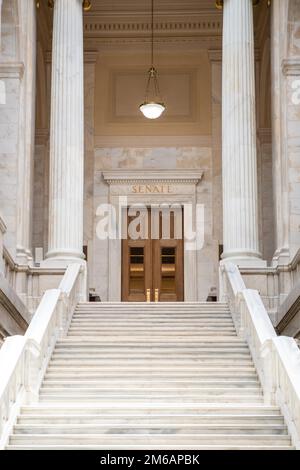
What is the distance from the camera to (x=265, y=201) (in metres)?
24.4

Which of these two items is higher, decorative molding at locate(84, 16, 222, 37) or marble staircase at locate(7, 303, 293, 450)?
decorative molding at locate(84, 16, 222, 37)

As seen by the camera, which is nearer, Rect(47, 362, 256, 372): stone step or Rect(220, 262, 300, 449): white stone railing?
Rect(220, 262, 300, 449): white stone railing

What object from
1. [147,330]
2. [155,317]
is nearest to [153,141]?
[155,317]

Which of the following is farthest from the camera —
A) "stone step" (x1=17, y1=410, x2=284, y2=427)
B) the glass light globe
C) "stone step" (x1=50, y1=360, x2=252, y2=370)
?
the glass light globe

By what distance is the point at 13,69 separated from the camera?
1923 cm

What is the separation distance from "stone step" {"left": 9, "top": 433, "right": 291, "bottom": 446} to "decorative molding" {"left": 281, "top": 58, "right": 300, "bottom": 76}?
1087 cm

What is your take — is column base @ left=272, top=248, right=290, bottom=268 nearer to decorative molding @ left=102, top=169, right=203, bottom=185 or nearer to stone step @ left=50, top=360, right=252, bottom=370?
stone step @ left=50, top=360, right=252, bottom=370

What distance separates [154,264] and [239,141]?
6732 mm

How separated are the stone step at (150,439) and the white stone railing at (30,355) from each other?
13.3 inches

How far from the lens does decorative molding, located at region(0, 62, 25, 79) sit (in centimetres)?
1917

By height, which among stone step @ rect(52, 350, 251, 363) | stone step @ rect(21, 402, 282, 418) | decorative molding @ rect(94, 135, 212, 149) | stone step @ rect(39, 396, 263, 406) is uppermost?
decorative molding @ rect(94, 135, 212, 149)

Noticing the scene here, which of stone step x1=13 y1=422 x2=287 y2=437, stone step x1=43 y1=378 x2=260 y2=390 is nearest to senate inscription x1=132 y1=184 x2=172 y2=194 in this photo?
stone step x1=43 y1=378 x2=260 y2=390

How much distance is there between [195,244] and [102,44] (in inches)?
237

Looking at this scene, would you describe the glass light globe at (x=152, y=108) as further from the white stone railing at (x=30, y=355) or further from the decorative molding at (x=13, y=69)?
the white stone railing at (x=30, y=355)
